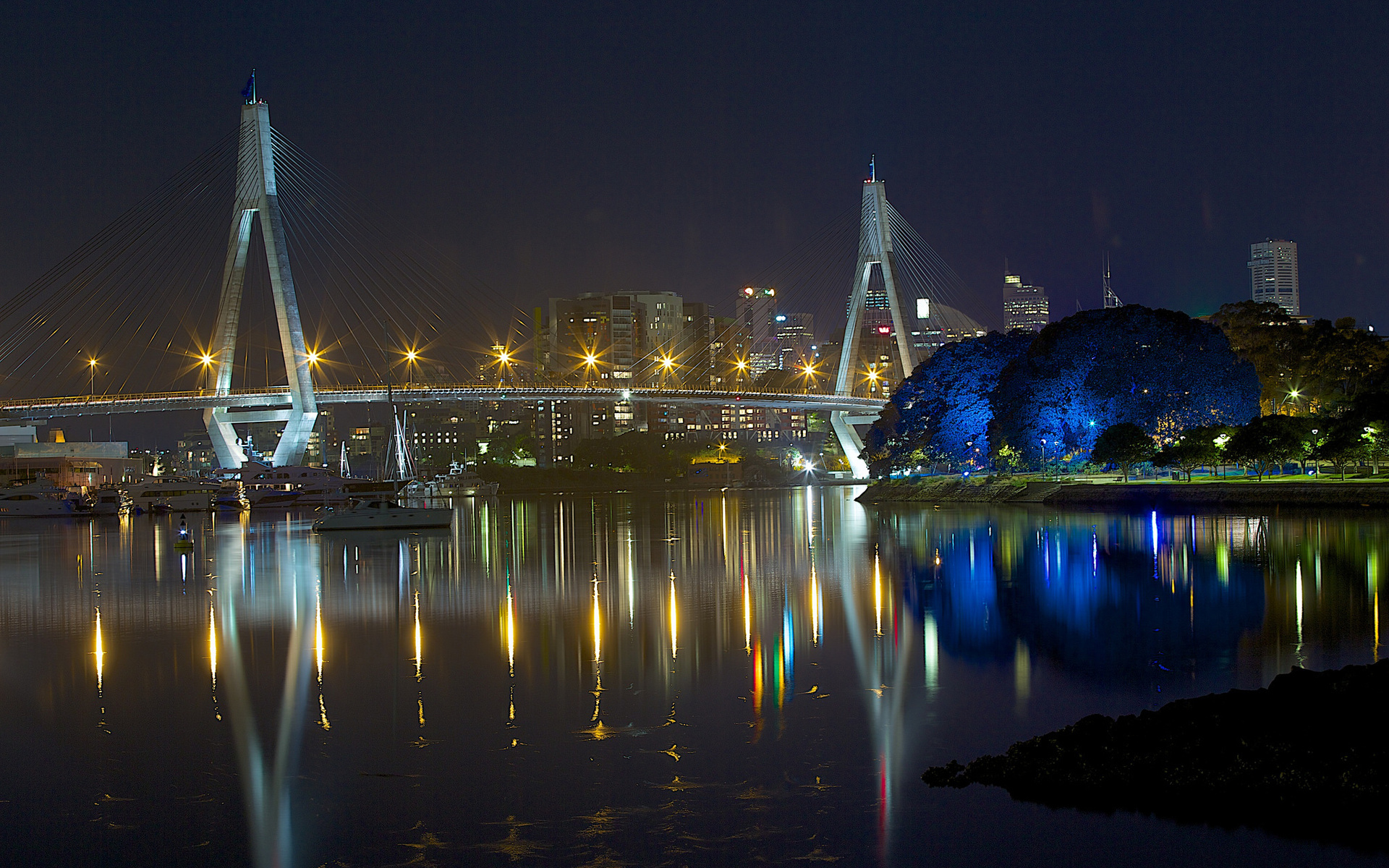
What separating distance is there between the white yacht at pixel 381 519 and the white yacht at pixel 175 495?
23142mm


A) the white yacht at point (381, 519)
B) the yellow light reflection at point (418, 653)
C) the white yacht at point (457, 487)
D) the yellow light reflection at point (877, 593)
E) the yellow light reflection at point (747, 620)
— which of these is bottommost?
the white yacht at point (457, 487)

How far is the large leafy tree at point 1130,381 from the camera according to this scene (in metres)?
44.7

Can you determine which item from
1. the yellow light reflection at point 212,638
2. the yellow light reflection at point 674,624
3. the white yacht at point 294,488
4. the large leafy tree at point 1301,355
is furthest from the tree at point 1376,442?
the white yacht at point 294,488

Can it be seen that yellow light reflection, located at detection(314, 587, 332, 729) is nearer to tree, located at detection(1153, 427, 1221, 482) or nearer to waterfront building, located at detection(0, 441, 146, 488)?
tree, located at detection(1153, 427, 1221, 482)

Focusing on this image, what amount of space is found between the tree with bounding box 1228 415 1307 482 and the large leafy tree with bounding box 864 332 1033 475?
34.8 feet

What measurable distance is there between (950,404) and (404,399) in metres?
31.0

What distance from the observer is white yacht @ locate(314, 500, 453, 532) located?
37.2 metres

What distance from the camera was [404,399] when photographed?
219 feet

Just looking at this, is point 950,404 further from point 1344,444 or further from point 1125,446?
point 1344,444

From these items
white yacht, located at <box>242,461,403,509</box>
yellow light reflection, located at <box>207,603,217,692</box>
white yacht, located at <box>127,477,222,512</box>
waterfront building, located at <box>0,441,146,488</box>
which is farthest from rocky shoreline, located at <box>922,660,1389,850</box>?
waterfront building, located at <box>0,441,146,488</box>

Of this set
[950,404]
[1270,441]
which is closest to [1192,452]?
[1270,441]

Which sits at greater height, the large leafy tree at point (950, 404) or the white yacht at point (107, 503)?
the large leafy tree at point (950, 404)

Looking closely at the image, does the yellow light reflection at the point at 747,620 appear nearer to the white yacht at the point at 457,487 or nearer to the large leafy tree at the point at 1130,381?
the large leafy tree at the point at 1130,381

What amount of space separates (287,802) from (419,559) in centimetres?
1919
